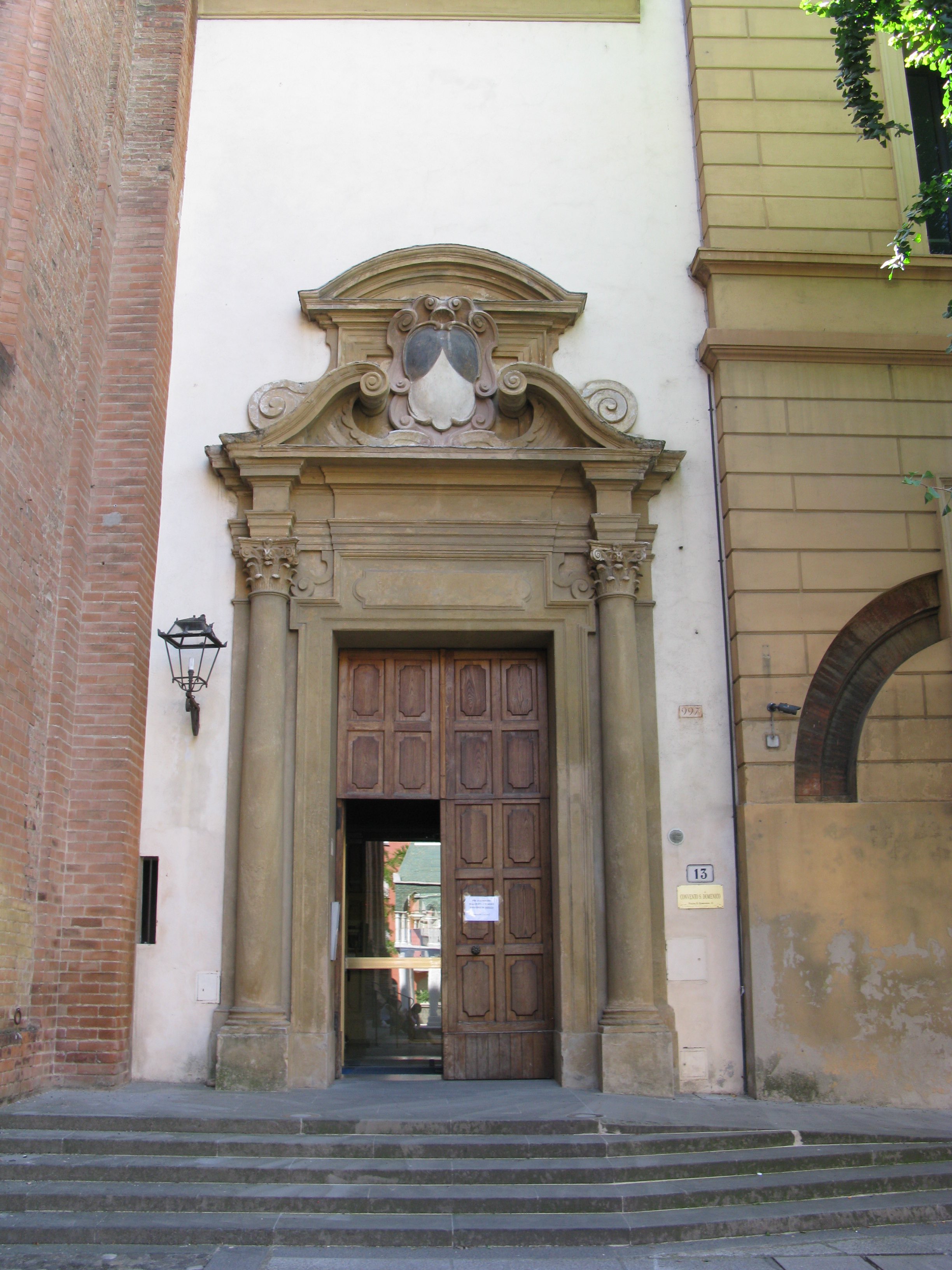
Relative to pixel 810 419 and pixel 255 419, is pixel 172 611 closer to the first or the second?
pixel 255 419

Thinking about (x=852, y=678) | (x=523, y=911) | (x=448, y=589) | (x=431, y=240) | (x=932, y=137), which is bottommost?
(x=523, y=911)

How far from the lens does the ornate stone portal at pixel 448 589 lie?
7984mm

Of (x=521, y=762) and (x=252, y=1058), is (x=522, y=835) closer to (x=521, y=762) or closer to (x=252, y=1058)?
(x=521, y=762)

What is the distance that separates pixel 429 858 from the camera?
9.23m

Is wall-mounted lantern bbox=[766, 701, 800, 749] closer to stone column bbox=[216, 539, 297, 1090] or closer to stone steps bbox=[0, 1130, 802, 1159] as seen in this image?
stone steps bbox=[0, 1130, 802, 1159]

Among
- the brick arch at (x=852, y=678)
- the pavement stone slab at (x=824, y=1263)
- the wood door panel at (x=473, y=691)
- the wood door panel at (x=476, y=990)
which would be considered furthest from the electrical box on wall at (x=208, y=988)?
the brick arch at (x=852, y=678)

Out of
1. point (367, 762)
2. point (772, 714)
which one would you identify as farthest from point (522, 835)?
point (772, 714)

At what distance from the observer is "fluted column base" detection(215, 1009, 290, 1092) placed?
7633 mm

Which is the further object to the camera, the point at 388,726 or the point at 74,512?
the point at 388,726

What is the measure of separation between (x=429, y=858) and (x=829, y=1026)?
3263 mm

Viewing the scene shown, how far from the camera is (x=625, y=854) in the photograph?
8.12 meters

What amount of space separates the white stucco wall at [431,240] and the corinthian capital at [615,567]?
34 cm

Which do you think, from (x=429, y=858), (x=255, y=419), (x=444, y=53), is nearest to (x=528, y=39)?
(x=444, y=53)

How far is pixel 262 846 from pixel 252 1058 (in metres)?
1.41
